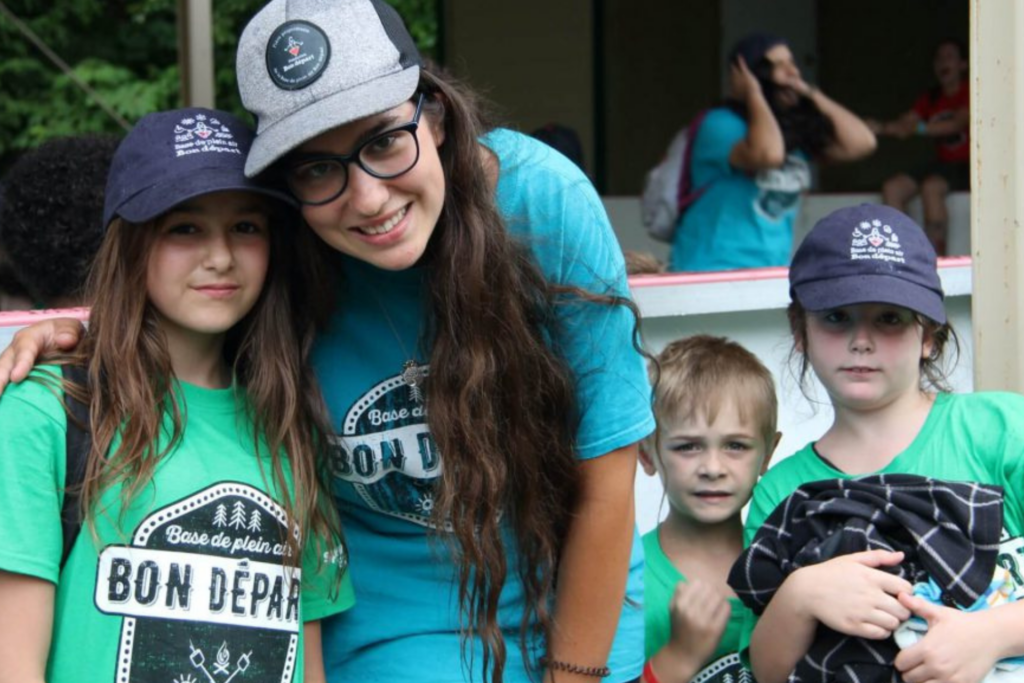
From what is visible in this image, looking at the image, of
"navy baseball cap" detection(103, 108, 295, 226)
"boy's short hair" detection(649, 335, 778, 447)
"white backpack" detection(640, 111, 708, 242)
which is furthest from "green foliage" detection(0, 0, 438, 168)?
"navy baseball cap" detection(103, 108, 295, 226)

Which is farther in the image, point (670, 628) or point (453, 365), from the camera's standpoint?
point (670, 628)

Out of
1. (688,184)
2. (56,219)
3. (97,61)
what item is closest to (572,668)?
(56,219)

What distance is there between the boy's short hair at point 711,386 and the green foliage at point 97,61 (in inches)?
418

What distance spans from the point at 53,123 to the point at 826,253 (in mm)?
12319

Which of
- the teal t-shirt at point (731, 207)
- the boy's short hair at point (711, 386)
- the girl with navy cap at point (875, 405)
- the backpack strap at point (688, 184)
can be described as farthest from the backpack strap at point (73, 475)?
the backpack strap at point (688, 184)

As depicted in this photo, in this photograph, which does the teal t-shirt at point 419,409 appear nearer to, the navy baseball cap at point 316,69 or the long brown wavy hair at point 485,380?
the long brown wavy hair at point 485,380

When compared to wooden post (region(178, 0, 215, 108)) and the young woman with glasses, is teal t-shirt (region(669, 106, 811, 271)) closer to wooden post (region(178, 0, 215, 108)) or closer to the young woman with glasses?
wooden post (region(178, 0, 215, 108))

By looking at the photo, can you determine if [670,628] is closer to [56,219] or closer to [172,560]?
[172,560]

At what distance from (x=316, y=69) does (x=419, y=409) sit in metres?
0.57

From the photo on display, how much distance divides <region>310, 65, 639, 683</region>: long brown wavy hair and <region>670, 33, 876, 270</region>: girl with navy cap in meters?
2.79

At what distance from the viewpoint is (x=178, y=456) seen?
6.97 feet

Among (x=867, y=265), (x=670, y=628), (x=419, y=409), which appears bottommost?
(x=670, y=628)

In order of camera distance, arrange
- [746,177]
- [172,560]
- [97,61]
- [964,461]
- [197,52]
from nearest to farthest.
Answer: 1. [172,560]
2. [964,461]
3. [746,177]
4. [197,52]
5. [97,61]

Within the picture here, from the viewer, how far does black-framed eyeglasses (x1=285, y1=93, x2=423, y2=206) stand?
201 centimetres
